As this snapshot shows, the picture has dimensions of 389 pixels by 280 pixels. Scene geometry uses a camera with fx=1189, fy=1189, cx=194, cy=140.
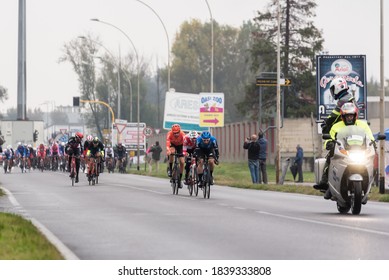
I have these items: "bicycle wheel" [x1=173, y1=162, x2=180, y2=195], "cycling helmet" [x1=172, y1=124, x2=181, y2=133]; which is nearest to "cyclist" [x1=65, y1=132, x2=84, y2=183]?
"bicycle wheel" [x1=173, y1=162, x2=180, y2=195]

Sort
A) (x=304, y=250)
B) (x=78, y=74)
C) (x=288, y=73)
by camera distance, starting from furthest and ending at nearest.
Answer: (x=78, y=74) < (x=288, y=73) < (x=304, y=250)

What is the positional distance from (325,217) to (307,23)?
64.9m

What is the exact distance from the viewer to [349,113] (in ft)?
62.4

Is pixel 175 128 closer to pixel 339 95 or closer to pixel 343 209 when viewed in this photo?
pixel 343 209

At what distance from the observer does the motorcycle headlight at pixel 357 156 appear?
1881 cm

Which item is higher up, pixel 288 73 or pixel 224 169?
pixel 288 73

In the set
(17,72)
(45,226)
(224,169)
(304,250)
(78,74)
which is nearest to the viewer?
(304,250)

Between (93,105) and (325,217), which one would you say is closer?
(325,217)

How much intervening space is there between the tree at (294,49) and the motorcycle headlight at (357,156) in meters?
62.9

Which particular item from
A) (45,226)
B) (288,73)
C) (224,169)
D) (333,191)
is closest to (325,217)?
(333,191)

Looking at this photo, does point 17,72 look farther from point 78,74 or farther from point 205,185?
point 205,185

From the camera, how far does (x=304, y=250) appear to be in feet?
41.8

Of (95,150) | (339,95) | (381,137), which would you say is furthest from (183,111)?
(339,95)

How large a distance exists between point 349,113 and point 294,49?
6402 centimetres
